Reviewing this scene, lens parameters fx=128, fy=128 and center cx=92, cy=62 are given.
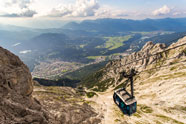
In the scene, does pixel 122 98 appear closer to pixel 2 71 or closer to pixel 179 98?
pixel 2 71

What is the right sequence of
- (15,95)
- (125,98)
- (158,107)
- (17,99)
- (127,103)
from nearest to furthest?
(17,99) → (15,95) → (127,103) → (125,98) → (158,107)

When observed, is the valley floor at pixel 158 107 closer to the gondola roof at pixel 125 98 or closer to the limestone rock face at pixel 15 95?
the gondola roof at pixel 125 98

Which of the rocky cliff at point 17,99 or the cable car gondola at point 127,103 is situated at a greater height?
the rocky cliff at point 17,99

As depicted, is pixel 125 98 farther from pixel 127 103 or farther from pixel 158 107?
pixel 158 107

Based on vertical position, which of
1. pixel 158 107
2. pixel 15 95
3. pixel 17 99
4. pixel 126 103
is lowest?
pixel 158 107

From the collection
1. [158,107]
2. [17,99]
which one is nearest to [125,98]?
[17,99]

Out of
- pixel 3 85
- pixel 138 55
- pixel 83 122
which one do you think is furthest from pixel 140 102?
pixel 138 55

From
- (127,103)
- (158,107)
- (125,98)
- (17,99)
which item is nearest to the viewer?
(17,99)

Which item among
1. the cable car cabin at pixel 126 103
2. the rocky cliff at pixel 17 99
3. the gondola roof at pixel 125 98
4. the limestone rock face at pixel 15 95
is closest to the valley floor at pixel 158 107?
the cable car cabin at pixel 126 103
